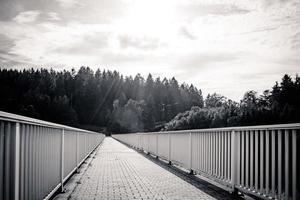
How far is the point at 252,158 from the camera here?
6.56 metres

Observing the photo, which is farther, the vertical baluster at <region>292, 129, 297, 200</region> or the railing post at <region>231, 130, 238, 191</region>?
the railing post at <region>231, 130, 238, 191</region>

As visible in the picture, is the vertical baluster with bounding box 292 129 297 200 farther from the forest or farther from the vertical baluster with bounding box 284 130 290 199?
the forest

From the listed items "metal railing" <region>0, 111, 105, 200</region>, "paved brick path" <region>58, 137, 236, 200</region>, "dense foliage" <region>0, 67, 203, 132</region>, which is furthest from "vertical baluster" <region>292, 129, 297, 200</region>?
"dense foliage" <region>0, 67, 203, 132</region>

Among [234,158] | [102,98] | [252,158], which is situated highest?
[102,98]

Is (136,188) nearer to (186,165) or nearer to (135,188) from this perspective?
(135,188)

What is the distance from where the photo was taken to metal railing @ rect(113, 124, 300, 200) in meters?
5.24

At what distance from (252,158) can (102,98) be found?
166 meters

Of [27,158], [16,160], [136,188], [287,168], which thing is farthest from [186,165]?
[16,160]

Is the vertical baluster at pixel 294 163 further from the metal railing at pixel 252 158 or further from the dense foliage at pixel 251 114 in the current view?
the dense foliage at pixel 251 114

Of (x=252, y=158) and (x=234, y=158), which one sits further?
(x=234, y=158)

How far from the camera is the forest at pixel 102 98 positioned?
136375mm

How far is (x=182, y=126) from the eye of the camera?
95.8 meters

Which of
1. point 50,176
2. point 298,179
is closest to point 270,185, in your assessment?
point 298,179

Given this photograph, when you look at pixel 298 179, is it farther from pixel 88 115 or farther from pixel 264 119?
pixel 88 115
